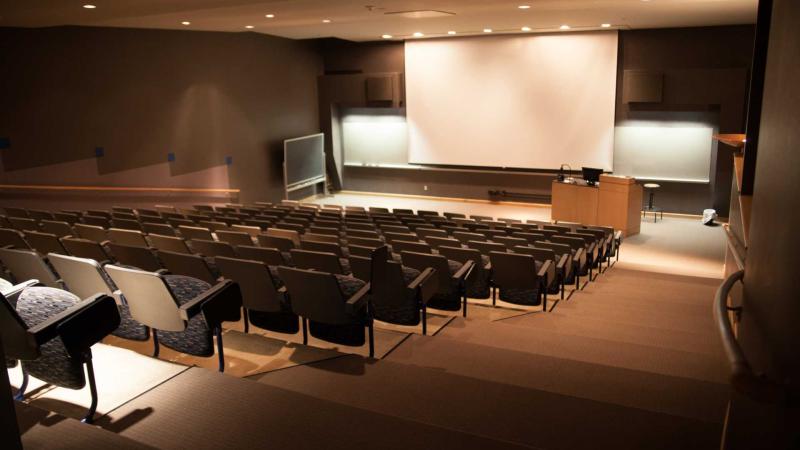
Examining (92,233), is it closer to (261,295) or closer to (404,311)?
(261,295)

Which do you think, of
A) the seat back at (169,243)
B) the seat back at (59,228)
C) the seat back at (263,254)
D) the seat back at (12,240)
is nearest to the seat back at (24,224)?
the seat back at (59,228)

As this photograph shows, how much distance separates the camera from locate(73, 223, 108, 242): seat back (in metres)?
6.46

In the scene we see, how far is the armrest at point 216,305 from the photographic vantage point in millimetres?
3519

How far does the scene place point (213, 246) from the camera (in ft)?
18.4

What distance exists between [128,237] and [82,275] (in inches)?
90.7

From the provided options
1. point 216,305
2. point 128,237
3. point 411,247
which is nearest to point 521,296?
point 411,247

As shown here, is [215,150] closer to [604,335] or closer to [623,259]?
[623,259]

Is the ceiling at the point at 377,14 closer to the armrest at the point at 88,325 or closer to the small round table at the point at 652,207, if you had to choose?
the small round table at the point at 652,207

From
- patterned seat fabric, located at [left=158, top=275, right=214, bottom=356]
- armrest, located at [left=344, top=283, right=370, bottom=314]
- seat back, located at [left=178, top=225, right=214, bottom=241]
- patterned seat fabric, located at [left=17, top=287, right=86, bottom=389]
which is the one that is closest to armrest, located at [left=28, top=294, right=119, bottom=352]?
patterned seat fabric, located at [left=17, top=287, right=86, bottom=389]

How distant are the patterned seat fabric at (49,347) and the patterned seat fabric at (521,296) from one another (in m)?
3.89

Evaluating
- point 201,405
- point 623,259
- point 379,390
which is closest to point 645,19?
point 623,259

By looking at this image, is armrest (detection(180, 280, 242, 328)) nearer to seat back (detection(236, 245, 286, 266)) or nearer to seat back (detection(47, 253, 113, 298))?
seat back (detection(47, 253, 113, 298))

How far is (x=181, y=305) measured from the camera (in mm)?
3596

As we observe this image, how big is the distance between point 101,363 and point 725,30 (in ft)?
41.1
